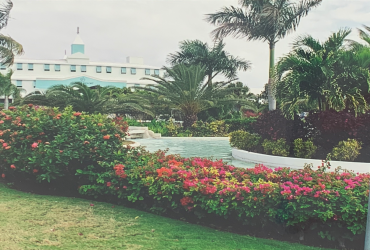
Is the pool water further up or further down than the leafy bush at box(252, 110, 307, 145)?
further down

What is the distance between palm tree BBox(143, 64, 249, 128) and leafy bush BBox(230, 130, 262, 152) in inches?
325

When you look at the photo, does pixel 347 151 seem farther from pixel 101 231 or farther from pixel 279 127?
pixel 101 231

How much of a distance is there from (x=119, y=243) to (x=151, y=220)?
2.59 ft

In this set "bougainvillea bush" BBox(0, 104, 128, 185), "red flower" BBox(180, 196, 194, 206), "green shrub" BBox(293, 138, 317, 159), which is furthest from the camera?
"green shrub" BBox(293, 138, 317, 159)

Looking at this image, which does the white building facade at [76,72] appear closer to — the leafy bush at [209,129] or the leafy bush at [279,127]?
the leafy bush at [209,129]

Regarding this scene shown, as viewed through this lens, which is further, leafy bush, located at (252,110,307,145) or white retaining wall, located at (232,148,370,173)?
leafy bush, located at (252,110,307,145)

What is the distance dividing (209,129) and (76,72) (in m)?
18.9

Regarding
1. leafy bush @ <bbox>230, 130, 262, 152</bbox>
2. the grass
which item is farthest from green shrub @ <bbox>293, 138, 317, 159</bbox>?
the grass

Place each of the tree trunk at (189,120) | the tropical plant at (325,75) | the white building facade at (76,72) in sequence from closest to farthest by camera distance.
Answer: the tropical plant at (325,75)
the tree trunk at (189,120)
the white building facade at (76,72)

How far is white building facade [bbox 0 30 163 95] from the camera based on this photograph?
35031 millimetres

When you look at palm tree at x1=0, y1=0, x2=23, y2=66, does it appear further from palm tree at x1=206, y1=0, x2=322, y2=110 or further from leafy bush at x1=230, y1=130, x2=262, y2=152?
leafy bush at x1=230, y1=130, x2=262, y2=152

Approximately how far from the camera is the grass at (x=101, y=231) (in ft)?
12.0

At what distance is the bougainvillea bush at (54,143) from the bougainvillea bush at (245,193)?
28 cm

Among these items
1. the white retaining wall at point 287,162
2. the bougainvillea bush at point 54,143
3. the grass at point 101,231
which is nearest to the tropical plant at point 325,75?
the white retaining wall at point 287,162
